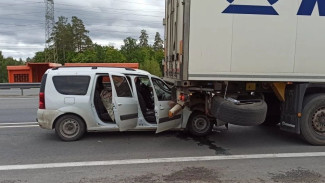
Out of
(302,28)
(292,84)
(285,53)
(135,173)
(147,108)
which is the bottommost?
(135,173)

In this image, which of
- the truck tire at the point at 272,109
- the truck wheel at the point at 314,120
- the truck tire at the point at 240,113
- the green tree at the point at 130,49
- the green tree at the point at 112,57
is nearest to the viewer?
the truck tire at the point at 240,113

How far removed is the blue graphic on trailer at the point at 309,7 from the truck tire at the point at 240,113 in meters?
2.06

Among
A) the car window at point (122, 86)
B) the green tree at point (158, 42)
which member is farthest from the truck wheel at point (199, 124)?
the green tree at point (158, 42)

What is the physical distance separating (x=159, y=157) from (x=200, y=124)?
1772 mm

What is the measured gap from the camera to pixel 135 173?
466cm

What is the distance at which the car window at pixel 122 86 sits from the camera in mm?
6559

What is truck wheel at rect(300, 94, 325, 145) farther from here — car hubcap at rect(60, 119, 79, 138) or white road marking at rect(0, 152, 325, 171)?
car hubcap at rect(60, 119, 79, 138)

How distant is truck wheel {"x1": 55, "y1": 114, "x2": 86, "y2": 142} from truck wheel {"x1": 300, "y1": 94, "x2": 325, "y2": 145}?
4.79 metres

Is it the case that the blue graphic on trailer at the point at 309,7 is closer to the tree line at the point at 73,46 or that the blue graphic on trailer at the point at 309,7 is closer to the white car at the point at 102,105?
the white car at the point at 102,105

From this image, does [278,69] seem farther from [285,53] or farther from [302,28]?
[302,28]

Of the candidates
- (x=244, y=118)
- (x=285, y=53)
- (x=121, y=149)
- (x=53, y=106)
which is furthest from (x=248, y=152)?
(x=53, y=106)

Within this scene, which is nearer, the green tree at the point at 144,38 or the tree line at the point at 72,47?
the tree line at the point at 72,47

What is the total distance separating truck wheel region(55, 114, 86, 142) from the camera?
21.1 ft

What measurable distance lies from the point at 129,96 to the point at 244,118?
2641 mm
